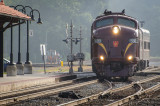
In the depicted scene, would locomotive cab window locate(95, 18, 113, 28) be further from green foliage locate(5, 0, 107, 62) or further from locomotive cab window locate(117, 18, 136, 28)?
green foliage locate(5, 0, 107, 62)

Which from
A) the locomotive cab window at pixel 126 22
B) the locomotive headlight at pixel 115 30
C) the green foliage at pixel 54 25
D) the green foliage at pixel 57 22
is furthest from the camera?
the green foliage at pixel 54 25

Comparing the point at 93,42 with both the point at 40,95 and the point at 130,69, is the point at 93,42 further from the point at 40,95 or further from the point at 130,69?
the point at 40,95

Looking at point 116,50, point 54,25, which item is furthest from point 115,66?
point 54,25

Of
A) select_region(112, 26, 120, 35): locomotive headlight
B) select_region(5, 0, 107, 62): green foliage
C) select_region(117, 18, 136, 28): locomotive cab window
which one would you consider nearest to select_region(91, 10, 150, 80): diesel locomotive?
select_region(112, 26, 120, 35): locomotive headlight

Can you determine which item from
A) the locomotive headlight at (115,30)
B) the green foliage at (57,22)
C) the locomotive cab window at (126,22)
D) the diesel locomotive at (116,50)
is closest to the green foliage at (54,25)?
the green foliage at (57,22)

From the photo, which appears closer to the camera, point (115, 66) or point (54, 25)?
point (115, 66)

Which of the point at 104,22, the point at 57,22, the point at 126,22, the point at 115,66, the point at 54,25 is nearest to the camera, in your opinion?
the point at 115,66

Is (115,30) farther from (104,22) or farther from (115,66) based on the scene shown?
(115,66)

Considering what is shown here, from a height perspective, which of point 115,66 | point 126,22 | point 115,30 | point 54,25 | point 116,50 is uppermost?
point 54,25

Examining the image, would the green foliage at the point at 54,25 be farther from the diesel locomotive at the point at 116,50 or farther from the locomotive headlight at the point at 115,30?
the locomotive headlight at the point at 115,30

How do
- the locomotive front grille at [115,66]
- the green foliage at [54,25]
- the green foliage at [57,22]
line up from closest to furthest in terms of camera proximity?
1. the locomotive front grille at [115,66]
2. the green foliage at [57,22]
3. the green foliage at [54,25]

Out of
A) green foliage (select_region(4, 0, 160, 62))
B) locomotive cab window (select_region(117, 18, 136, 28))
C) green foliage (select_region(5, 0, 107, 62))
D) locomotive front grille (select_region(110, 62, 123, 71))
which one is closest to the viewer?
locomotive front grille (select_region(110, 62, 123, 71))

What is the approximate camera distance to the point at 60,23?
278 feet

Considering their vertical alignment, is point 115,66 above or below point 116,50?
below
